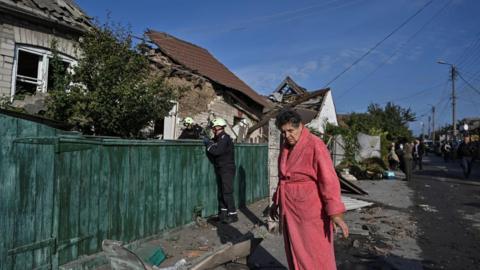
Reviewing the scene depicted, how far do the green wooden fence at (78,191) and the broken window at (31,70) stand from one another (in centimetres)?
408

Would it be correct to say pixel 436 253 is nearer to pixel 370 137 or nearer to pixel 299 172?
pixel 299 172

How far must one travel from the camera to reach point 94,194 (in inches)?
193

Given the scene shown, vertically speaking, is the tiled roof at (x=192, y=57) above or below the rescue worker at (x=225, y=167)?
above

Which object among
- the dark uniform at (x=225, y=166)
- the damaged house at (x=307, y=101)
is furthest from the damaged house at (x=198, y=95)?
the damaged house at (x=307, y=101)

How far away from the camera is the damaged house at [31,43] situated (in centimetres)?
835

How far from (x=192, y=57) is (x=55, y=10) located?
289 inches

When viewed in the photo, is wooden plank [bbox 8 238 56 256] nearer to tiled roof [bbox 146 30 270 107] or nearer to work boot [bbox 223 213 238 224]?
work boot [bbox 223 213 238 224]

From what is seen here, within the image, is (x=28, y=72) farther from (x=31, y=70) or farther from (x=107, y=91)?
(x=107, y=91)

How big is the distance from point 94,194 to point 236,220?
3624mm

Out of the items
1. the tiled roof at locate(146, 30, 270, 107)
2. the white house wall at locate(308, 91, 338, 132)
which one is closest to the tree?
the tiled roof at locate(146, 30, 270, 107)

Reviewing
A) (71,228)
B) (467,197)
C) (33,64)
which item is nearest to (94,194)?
(71,228)

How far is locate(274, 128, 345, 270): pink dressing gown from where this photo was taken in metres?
3.72

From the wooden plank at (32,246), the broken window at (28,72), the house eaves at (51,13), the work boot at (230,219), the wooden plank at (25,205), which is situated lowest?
the work boot at (230,219)

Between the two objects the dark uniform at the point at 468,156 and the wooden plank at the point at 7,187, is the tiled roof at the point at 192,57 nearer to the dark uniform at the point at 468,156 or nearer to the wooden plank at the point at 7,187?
the dark uniform at the point at 468,156
